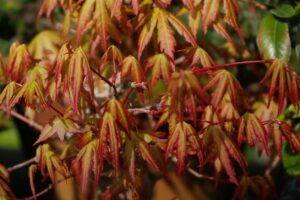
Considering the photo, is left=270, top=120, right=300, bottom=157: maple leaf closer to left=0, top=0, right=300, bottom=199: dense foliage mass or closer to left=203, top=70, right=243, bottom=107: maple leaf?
left=0, top=0, right=300, bottom=199: dense foliage mass

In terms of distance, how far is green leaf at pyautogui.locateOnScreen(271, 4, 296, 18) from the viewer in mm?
1605

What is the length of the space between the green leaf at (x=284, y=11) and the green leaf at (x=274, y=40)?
0.09 ft

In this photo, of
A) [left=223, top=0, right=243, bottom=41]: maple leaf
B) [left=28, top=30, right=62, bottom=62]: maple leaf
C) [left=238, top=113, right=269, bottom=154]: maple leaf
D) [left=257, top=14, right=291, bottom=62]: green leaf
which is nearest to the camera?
[left=238, top=113, right=269, bottom=154]: maple leaf

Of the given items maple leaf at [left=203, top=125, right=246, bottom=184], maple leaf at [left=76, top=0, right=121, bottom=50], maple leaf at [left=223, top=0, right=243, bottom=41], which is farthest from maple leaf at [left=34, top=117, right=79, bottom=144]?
maple leaf at [left=223, top=0, right=243, bottom=41]


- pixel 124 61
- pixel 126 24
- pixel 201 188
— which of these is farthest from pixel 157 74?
pixel 201 188

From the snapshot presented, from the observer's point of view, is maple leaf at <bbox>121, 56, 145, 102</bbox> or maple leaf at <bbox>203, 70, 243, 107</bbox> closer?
maple leaf at <bbox>203, 70, 243, 107</bbox>

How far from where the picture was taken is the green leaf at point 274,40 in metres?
1.57

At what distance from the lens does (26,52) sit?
139 centimetres

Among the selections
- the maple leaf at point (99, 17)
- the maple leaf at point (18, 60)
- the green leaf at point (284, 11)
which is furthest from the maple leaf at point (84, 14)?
the green leaf at point (284, 11)

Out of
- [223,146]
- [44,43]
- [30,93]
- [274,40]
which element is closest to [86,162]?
[30,93]

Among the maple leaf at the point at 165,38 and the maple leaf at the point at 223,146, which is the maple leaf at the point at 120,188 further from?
the maple leaf at the point at 165,38

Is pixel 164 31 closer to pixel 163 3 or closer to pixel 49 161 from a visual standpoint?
pixel 163 3

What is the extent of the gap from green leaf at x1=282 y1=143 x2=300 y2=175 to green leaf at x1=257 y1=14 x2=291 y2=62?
31cm

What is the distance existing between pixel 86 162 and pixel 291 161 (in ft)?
2.43
